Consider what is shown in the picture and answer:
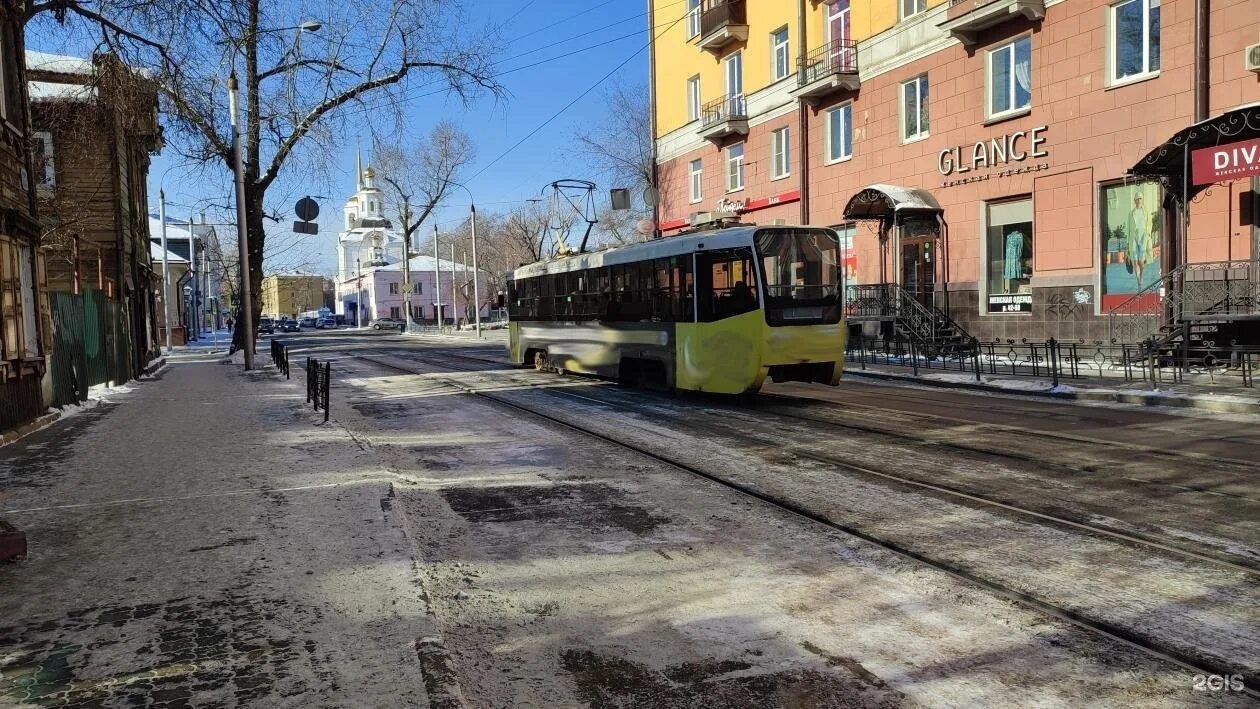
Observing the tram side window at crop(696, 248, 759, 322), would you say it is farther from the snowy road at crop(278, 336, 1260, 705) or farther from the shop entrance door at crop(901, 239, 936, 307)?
the shop entrance door at crop(901, 239, 936, 307)

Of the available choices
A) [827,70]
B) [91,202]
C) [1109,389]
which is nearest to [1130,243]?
[1109,389]

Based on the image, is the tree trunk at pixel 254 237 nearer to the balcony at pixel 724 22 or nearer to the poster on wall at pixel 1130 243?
the balcony at pixel 724 22

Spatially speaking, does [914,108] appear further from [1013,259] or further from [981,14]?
[1013,259]

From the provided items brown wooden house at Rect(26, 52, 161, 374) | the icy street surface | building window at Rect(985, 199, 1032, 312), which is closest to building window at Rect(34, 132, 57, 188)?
brown wooden house at Rect(26, 52, 161, 374)

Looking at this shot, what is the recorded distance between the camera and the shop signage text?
63.9 ft

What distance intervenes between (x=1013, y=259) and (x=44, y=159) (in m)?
24.8

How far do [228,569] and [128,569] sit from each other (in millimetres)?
673

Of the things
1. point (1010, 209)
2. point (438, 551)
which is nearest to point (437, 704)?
point (438, 551)

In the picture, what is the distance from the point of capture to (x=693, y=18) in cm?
3372

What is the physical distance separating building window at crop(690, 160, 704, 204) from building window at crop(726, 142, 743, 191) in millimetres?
2049

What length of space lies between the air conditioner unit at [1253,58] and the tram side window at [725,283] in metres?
10.2

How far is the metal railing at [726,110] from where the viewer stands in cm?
3017

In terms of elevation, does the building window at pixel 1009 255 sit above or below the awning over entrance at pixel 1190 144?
below

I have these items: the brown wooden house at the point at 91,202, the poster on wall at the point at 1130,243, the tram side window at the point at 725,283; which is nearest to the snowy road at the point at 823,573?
the tram side window at the point at 725,283
